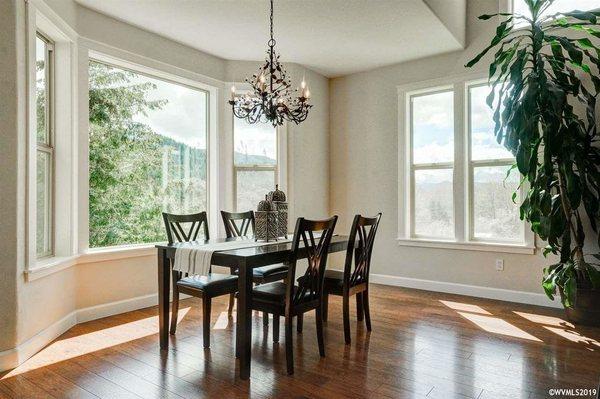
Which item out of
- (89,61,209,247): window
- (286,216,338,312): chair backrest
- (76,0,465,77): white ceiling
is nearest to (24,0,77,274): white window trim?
(89,61,209,247): window

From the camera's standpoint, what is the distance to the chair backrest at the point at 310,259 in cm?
252

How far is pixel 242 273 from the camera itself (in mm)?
2422

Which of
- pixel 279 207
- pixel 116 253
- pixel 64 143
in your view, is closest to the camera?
pixel 279 207

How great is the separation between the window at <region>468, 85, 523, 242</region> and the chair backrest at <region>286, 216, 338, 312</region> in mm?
2602

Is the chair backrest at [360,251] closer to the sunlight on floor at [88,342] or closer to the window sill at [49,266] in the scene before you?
the sunlight on floor at [88,342]

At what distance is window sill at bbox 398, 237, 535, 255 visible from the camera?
4203 millimetres

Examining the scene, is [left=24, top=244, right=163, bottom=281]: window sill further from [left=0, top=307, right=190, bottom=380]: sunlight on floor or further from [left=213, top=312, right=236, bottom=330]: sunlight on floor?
[left=213, top=312, right=236, bottom=330]: sunlight on floor

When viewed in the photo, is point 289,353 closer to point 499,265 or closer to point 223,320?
point 223,320

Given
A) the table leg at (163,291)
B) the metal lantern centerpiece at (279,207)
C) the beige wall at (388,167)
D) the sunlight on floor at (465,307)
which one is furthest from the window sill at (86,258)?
the sunlight on floor at (465,307)

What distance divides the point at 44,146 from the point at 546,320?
15.1ft

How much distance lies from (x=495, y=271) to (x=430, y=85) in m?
2.28

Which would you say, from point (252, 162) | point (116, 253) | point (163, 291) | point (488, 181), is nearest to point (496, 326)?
point (488, 181)

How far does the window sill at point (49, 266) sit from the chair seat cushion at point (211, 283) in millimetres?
980

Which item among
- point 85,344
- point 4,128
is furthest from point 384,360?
point 4,128
